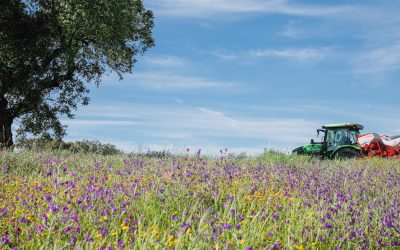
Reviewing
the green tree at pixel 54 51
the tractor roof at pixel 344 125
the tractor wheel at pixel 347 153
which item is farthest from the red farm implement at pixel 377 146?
the green tree at pixel 54 51

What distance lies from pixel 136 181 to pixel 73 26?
674 inches

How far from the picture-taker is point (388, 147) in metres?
23.3

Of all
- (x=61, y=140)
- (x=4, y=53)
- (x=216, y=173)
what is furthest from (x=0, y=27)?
(x=216, y=173)

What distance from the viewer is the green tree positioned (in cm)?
2292

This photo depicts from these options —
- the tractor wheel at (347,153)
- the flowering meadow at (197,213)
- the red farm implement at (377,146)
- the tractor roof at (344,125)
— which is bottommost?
the flowering meadow at (197,213)

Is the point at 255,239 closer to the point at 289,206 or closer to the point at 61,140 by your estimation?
the point at 289,206

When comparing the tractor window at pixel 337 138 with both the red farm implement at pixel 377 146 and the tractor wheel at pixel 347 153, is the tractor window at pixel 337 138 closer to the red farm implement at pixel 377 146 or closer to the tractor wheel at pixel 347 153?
the tractor wheel at pixel 347 153

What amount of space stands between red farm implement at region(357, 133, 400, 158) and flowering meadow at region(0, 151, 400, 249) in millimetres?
13559

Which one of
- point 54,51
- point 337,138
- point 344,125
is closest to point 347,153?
point 337,138

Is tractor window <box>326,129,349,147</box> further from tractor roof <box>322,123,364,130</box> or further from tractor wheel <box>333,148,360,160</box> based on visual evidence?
tractor wheel <box>333,148,360,160</box>

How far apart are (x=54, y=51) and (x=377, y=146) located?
17192 mm

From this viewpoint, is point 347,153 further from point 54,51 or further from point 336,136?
point 54,51

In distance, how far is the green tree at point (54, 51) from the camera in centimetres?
2292

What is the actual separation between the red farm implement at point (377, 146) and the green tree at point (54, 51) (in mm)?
13061
